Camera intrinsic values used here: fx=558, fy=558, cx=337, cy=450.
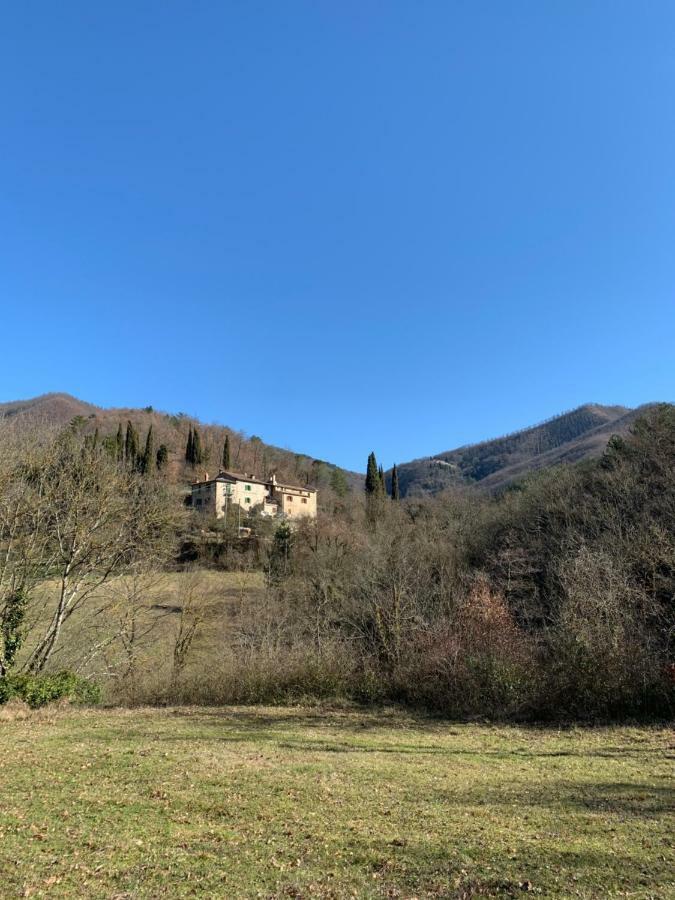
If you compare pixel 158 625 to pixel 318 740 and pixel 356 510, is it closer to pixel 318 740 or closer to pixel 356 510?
pixel 318 740

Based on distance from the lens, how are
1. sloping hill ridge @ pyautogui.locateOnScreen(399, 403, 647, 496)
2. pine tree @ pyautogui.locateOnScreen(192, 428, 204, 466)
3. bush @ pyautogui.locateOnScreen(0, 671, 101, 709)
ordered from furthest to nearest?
sloping hill ridge @ pyautogui.locateOnScreen(399, 403, 647, 496) < pine tree @ pyautogui.locateOnScreen(192, 428, 204, 466) < bush @ pyautogui.locateOnScreen(0, 671, 101, 709)

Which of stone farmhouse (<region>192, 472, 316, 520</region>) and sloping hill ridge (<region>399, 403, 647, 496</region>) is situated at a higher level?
sloping hill ridge (<region>399, 403, 647, 496</region>)

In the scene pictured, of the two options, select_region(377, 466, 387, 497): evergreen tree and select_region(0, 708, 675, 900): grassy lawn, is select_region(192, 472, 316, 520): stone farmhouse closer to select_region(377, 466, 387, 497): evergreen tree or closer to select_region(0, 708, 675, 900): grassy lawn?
select_region(377, 466, 387, 497): evergreen tree

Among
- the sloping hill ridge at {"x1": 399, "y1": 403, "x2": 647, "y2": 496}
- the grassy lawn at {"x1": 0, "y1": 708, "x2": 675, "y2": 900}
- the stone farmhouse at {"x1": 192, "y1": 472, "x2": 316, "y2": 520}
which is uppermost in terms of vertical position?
the sloping hill ridge at {"x1": 399, "y1": 403, "x2": 647, "y2": 496}

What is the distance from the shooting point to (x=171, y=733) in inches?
568

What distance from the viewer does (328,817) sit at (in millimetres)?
7551

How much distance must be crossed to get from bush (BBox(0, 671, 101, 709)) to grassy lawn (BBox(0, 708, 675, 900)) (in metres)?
5.02

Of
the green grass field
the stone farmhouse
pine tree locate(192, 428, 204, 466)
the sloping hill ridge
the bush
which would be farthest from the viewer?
the sloping hill ridge

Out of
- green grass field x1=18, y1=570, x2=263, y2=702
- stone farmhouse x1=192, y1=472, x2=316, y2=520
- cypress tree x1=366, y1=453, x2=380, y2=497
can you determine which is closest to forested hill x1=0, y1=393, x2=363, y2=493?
stone farmhouse x1=192, y1=472, x2=316, y2=520

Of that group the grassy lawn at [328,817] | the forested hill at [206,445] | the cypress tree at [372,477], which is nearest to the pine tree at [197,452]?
the forested hill at [206,445]

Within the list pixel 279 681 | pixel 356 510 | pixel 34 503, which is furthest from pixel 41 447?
pixel 356 510

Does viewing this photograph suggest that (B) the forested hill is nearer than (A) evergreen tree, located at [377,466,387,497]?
No

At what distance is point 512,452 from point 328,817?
6993 inches

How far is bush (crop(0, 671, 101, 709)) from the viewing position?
1806 cm
